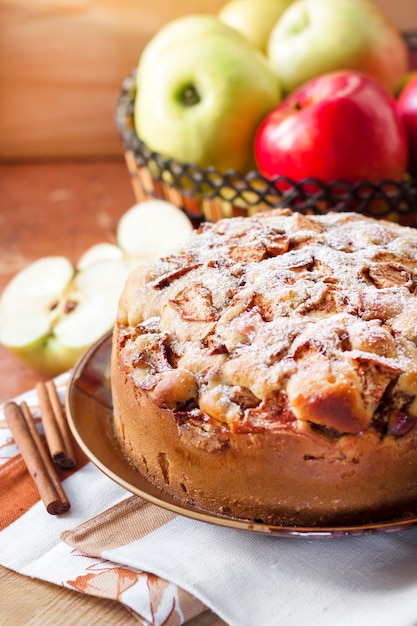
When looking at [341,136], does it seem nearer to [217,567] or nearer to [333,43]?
[333,43]

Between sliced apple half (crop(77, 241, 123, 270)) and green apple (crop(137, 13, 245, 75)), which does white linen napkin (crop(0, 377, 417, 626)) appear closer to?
sliced apple half (crop(77, 241, 123, 270))

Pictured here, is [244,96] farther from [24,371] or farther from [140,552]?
[140,552]

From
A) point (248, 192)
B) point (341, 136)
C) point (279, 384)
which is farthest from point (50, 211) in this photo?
point (279, 384)

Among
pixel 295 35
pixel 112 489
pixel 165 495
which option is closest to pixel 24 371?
pixel 112 489

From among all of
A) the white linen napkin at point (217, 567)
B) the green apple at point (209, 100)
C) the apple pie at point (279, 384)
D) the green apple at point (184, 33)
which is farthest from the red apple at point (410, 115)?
the white linen napkin at point (217, 567)

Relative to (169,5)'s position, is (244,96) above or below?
below

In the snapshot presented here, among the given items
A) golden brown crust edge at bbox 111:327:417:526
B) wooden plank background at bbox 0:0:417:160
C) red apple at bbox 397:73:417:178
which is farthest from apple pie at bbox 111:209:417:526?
wooden plank background at bbox 0:0:417:160
